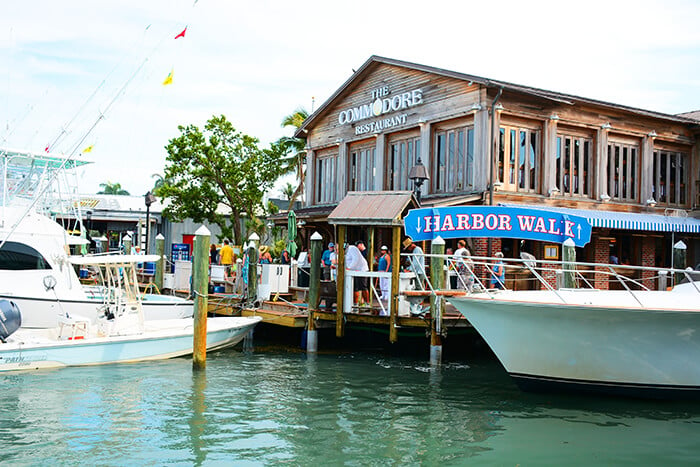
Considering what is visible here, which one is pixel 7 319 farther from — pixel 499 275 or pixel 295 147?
pixel 295 147

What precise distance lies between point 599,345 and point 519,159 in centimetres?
852

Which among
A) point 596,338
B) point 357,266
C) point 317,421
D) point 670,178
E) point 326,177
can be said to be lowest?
point 317,421

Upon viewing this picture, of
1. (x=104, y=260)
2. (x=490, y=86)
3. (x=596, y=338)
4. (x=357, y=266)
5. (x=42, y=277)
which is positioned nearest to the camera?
(x=596, y=338)

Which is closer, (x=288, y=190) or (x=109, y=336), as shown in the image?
(x=109, y=336)

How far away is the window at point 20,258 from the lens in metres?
16.2

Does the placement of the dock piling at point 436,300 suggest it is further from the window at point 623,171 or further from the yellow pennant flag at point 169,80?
the window at point 623,171

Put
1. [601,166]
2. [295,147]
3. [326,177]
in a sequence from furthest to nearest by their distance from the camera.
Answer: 1. [295,147]
2. [326,177]
3. [601,166]

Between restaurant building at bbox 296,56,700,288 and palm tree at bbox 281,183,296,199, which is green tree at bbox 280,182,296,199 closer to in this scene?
palm tree at bbox 281,183,296,199

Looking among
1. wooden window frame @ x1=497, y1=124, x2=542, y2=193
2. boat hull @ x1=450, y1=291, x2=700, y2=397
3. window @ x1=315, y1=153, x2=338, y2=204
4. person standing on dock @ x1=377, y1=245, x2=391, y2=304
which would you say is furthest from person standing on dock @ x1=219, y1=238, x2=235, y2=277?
boat hull @ x1=450, y1=291, x2=700, y2=397

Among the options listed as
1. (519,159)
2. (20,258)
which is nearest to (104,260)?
(20,258)

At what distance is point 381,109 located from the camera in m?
22.1

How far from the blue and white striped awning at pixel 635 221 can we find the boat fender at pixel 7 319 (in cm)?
1203

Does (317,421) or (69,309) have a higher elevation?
(69,309)

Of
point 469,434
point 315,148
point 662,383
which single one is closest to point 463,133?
point 315,148
